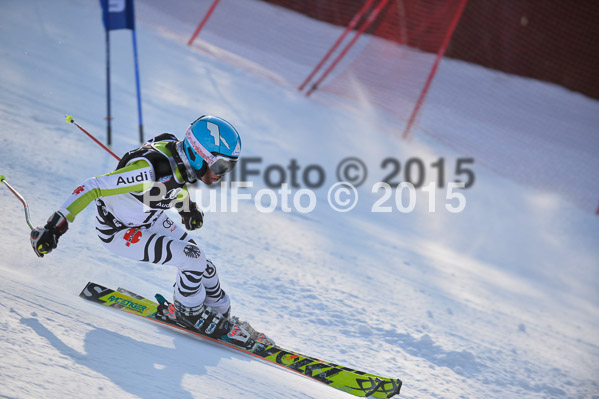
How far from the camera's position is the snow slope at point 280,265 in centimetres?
305

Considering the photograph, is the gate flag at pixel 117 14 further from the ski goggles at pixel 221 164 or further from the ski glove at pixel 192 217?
the ski goggles at pixel 221 164

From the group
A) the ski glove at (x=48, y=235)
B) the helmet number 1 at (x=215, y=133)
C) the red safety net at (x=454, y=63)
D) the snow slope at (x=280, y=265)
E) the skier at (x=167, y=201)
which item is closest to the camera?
the ski glove at (x=48, y=235)

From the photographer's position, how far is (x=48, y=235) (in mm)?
2904

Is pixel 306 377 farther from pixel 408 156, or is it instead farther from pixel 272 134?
pixel 408 156

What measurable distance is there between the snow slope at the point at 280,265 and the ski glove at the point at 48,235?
361 millimetres

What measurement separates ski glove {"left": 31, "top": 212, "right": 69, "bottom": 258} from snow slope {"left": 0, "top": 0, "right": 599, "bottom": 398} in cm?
36

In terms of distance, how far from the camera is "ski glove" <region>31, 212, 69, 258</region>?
2885 millimetres

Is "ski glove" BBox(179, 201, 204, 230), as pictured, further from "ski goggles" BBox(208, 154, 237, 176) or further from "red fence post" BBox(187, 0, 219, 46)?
"red fence post" BBox(187, 0, 219, 46)

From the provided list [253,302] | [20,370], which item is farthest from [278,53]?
[20,370]

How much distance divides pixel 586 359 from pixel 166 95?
6881mm

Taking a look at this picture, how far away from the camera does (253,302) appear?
Result: 14.4 ft
